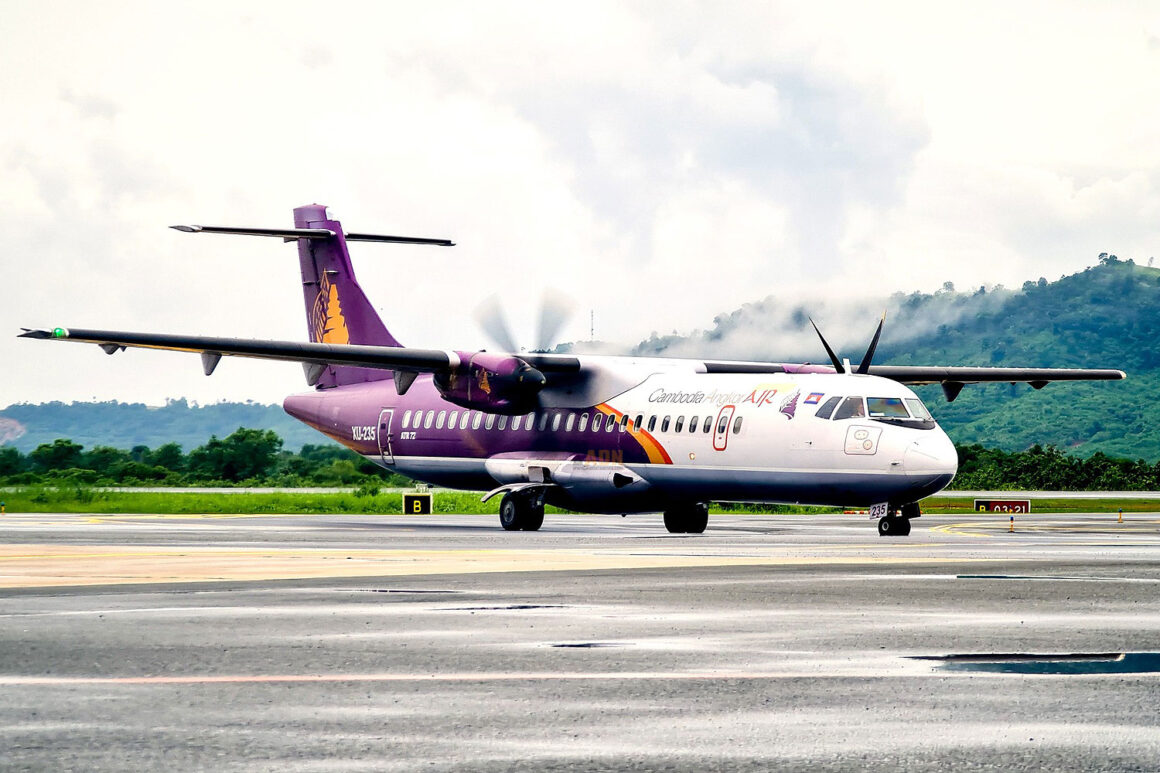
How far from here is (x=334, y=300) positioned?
43.3m

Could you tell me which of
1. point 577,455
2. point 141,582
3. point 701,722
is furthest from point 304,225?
point 701,722

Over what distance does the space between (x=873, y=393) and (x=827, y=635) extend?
1819 centimetres

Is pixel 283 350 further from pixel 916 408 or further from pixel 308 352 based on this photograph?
pixel 916 408

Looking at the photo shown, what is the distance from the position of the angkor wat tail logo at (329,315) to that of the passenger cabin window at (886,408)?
17.5m

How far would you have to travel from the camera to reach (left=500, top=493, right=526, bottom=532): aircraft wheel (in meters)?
35.5

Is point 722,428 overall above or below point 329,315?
below

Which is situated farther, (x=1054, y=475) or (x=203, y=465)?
(x=203, y=465)

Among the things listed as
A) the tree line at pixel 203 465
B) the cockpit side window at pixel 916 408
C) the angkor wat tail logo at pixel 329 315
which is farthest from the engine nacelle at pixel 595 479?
the tree line at pixel 203 465

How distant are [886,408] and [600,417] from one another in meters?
7.31

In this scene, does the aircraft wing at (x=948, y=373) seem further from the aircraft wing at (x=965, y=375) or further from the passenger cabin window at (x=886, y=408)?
the passenger cabin window at (x=886, y=408)

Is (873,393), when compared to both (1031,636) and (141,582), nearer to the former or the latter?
(141,582)

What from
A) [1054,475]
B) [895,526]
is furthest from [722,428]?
[1054,475]

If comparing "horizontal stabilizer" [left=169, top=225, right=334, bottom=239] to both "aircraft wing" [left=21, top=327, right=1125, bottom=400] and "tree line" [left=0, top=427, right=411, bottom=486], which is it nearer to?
"aircraft wing" [left=21, top=327, right=1125, bottom=400]

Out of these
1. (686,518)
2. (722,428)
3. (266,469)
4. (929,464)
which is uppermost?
(266,469)
